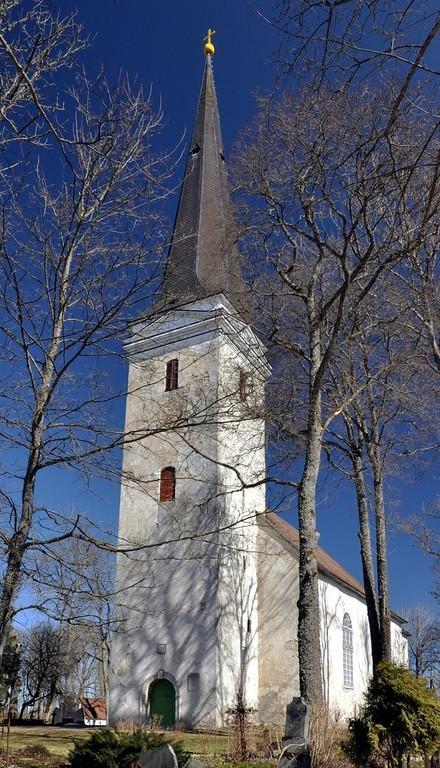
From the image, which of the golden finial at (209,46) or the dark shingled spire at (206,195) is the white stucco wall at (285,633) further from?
the golden finial at (209,46)

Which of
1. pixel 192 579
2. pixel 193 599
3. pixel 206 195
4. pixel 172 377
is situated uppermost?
pixel 206 195

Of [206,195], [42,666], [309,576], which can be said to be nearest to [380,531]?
[309,576]

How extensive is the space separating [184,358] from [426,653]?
106 feet

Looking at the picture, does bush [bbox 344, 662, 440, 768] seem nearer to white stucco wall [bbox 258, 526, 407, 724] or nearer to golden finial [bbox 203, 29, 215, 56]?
white stucco wall [bbox 258, 526, 407, 724]

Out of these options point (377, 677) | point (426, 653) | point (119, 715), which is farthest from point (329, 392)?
point (426, 653)

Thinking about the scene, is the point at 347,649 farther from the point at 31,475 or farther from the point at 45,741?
the point at 31,475

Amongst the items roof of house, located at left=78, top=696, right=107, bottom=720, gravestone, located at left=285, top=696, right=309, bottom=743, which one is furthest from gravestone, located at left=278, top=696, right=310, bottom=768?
roof of house, located at left=78, top=696, right=107, bottom=720

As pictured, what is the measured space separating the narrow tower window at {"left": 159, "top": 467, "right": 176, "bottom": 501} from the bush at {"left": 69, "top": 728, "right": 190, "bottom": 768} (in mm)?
13371

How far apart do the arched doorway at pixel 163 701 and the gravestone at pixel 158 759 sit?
41.8 feet

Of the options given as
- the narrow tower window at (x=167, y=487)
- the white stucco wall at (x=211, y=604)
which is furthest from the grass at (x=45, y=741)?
the narrow tower window at (x=167, y=487)

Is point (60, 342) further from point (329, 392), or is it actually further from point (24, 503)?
point (329, 392)

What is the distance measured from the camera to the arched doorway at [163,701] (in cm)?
1859

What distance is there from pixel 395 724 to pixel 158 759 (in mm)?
2941

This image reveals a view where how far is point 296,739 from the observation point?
8.03 m
